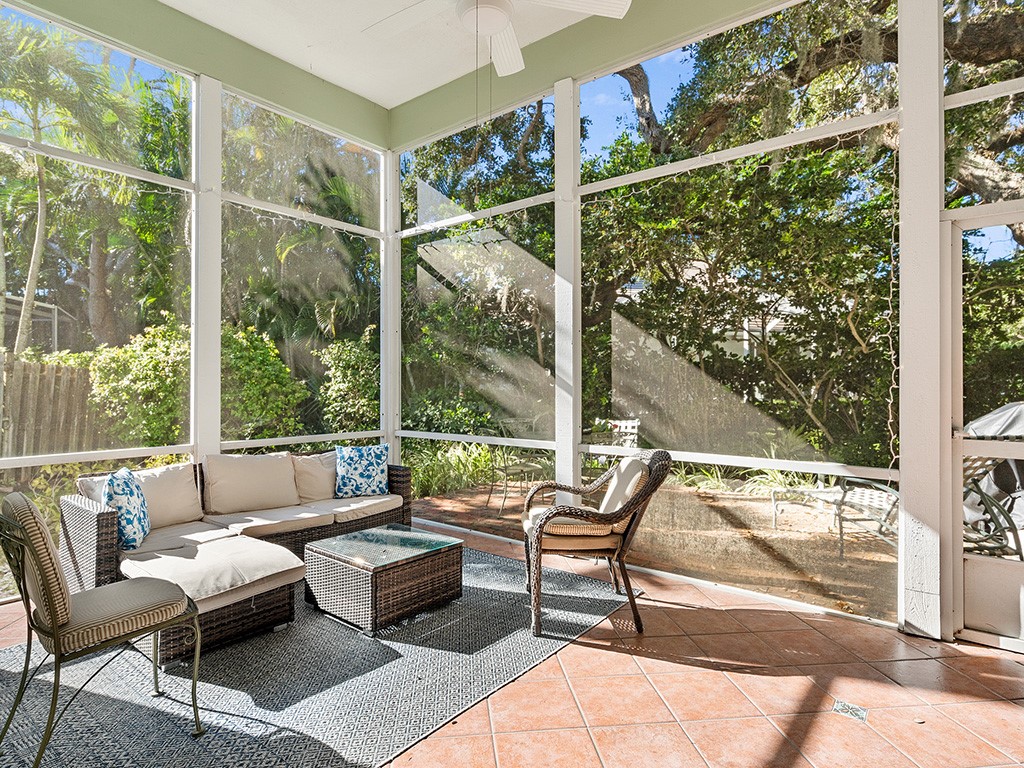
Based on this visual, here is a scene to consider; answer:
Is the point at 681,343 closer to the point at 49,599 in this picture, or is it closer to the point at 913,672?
the point at 913,672

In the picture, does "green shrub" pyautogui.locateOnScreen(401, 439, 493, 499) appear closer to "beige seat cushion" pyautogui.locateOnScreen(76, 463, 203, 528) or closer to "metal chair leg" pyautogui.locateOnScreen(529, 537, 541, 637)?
"metal chair leg" pyautogui.locateOnScreen(529, 537, 541, 637)

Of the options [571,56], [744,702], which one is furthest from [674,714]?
[571,56]

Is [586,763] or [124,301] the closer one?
[586,763]

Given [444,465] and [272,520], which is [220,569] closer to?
[272,520]

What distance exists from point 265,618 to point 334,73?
448 centimetres

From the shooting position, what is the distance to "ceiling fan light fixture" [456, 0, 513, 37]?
3160 mm

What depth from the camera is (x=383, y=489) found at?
462 cm

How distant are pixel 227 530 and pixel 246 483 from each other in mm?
587

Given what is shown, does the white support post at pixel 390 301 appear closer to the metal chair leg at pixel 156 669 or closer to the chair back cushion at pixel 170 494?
the chair back cushion at pixel 170 494

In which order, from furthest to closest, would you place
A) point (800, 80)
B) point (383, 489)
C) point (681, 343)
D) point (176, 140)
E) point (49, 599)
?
point (383, 489)
point (176, 140)
point (681, 343)
point (800, 80)
point (49, 599)

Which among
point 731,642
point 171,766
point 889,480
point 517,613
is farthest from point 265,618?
point 889,480

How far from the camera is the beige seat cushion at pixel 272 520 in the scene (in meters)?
3.69

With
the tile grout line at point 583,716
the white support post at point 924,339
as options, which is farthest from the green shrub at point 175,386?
the white support post at point 924,339

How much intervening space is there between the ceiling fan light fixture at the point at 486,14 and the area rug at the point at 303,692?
334cm
